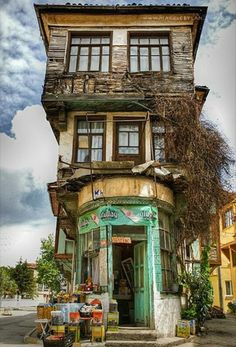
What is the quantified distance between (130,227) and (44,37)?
9.82 meters

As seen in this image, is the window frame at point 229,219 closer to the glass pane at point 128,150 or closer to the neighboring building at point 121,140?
the neighboring building at point 121,140

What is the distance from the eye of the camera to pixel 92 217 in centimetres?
1145

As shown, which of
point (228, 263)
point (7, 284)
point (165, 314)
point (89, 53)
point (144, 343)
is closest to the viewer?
point (144, 343)

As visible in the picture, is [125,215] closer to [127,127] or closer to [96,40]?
[127,127]

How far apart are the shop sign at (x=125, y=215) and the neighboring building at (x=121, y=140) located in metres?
0.03

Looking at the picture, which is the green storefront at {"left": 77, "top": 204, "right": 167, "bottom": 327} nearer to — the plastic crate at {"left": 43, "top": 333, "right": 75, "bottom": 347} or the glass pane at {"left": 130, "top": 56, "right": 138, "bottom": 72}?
the plastic crate at {"left": 43, "top": 333, "right": 75, "bottom": 347}

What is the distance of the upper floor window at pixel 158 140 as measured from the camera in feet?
45.5

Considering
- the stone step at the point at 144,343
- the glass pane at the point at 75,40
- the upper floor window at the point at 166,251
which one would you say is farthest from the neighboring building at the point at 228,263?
the stone step at the point at 144,343

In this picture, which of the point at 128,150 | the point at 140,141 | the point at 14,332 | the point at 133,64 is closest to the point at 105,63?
the point at 133,64

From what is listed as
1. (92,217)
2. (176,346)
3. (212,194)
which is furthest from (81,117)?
(176,346)

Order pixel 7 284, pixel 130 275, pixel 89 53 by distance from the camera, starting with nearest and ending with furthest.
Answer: pixel 130 275
pixel 89 53
pixel 7 284

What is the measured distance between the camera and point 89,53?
15.1m

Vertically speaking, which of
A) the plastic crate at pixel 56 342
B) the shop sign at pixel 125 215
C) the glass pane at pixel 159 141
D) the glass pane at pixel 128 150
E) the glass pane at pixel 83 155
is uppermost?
the glass pane at pixel 159 141

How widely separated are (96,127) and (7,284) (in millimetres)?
→ 51533
